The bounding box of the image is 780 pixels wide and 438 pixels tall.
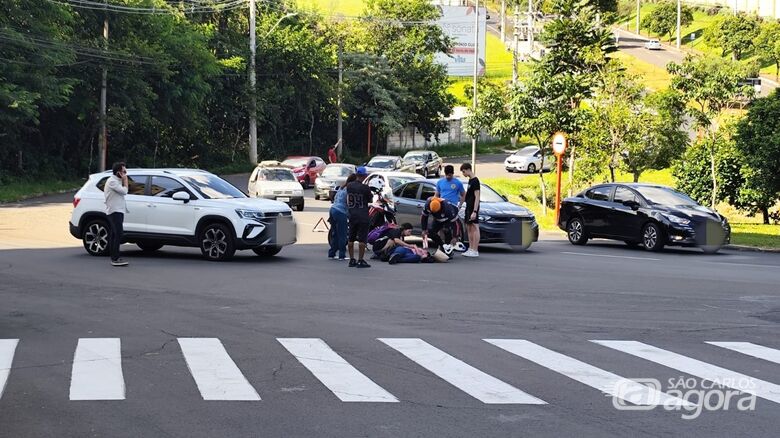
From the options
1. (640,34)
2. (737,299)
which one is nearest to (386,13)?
(640,34)

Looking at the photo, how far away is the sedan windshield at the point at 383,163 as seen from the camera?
5191cm

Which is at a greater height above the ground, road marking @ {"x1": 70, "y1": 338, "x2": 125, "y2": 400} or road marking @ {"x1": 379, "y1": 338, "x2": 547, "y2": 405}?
road marking @ {"x1": 379, "y1": 338, "x2": 547, "y2": 405}

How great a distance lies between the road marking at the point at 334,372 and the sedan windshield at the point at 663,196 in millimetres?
15921

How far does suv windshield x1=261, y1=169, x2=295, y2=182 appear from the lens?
3719 centimetres

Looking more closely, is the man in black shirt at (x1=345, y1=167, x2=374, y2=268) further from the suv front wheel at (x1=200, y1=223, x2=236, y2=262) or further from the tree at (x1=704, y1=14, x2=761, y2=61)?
the tree at (x1=704, y1=14, x2=761, y2=61)

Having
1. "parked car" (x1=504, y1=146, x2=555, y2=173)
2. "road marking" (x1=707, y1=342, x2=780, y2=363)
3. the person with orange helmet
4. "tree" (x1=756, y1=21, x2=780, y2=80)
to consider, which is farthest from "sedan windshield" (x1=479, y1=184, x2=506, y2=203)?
"tree" (x1=756, y1=21, x2=780, y2=80)

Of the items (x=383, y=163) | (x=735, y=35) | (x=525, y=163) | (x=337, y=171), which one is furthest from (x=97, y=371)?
(x=735, y=35)

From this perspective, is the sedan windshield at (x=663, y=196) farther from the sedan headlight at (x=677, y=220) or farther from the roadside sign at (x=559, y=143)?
the roadside sign at (x=559, y=143)

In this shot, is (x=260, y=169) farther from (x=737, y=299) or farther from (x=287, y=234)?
(x=737, y=299)

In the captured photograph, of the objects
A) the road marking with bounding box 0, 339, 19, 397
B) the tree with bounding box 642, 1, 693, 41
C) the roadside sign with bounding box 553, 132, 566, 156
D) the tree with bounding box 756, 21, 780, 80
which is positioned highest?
the tree with bounding box 642, 1, 693, 41

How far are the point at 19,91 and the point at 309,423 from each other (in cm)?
3574

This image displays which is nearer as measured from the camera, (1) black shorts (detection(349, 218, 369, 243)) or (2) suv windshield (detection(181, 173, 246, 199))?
(1) black shorts (detection(349, 218, 369, 243))

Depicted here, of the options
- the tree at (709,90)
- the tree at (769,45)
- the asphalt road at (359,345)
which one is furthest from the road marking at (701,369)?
the tree at (769,45)

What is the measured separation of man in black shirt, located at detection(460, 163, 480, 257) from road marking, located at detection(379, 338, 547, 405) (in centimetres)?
1022
